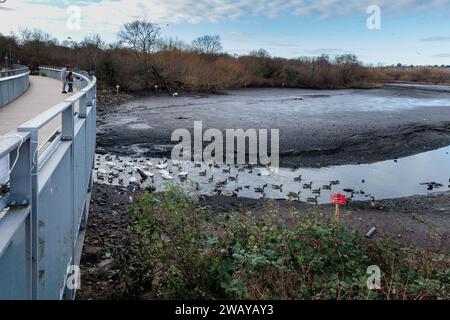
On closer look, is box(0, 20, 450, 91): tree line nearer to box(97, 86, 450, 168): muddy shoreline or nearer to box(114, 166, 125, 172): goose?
box(97, 86, 450, 168): muddy shoreline

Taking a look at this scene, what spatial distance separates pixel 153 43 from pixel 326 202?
6878 cm

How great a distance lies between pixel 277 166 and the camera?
56.3ft

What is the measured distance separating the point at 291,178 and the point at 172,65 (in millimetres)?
52508

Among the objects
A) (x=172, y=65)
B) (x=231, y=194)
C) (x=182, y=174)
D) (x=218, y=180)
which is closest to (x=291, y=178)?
(x=218, y=180)

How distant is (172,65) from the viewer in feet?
213

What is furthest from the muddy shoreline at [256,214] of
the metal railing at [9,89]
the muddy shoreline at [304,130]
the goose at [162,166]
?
the metal railing at [9,89]

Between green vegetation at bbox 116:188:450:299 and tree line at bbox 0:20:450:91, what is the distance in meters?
49.8

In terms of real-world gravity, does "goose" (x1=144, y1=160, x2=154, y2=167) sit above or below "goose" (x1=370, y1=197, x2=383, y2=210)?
above

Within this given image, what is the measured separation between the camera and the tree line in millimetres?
58781

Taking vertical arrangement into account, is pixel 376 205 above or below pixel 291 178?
below

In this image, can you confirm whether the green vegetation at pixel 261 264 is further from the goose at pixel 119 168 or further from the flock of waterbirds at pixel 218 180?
the goose at pixel 119 168

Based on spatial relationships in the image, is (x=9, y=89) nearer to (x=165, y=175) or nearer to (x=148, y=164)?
(x=148, y=164)

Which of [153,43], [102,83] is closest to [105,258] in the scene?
[102,83]

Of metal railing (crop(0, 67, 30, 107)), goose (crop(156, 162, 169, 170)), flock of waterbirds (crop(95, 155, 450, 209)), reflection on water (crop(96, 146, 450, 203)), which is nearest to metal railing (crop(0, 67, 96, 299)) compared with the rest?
flock of waterbirds (crop(95, 155, 450, 209))
